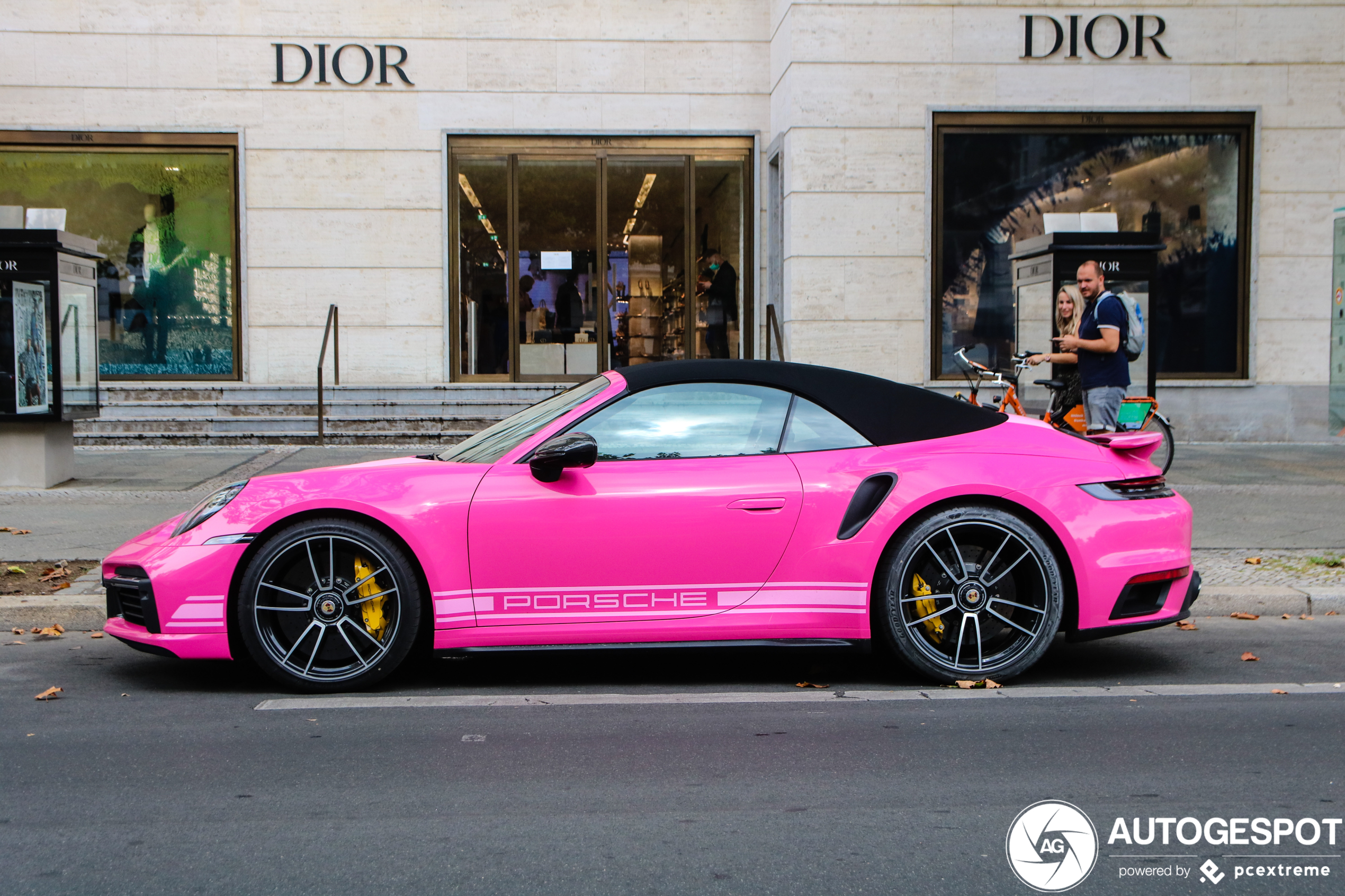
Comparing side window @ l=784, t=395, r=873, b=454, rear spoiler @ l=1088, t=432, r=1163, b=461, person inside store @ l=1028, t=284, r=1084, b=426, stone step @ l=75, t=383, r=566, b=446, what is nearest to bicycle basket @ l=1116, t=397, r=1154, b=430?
person inside store @ l=1028, t=284, r=1084, b=426

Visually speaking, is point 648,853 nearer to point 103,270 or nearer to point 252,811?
point 252,811

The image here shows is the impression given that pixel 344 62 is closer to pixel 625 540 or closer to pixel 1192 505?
pixel 1192 505

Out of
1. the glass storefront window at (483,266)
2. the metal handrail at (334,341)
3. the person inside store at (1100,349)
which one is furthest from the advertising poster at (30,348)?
the person inside store at (1100,349)

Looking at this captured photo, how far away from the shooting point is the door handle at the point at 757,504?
4.81m

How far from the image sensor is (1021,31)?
1484 cm

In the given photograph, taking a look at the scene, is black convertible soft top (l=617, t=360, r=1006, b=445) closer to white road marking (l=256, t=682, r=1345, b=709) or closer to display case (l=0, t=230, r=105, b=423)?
white road marking (l=256, t=682, r=1345, b=709)

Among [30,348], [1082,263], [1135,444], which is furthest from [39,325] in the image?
[1082,263]

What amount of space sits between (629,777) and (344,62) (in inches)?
550

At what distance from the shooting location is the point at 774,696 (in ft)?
16.1

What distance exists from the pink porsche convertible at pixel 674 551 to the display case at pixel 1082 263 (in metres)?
7.38

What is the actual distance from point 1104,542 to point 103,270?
Result: 1494 centimetres

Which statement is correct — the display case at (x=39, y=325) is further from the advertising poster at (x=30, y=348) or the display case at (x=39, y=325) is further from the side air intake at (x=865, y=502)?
the side air intake at (x=865, y=502)

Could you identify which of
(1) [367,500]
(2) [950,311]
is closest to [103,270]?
(2) [950,311]

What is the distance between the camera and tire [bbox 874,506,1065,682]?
4867 mm
